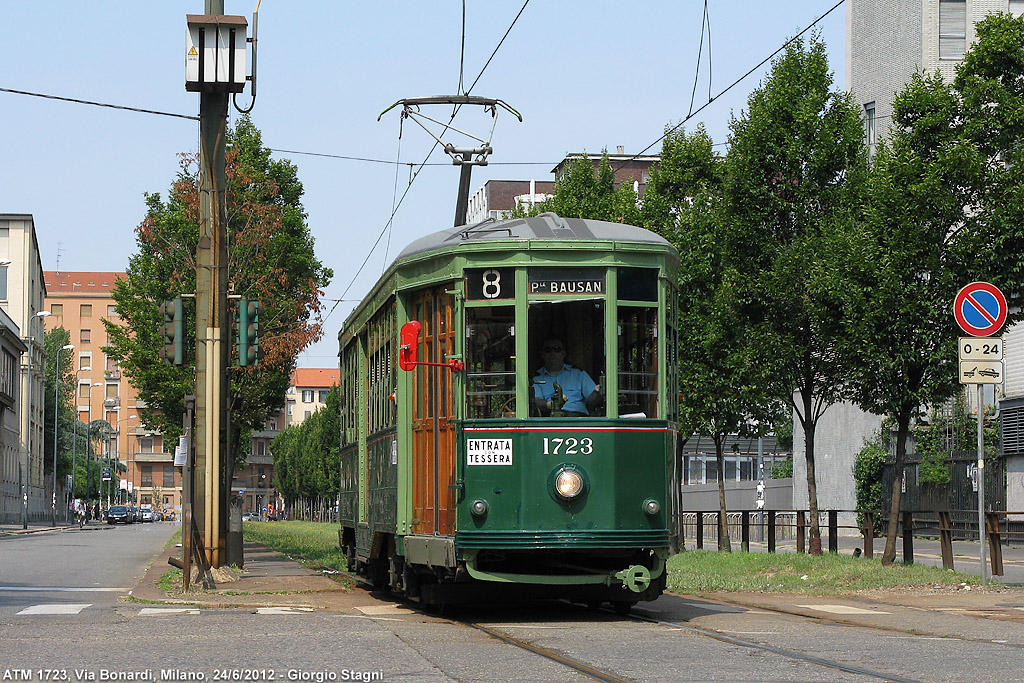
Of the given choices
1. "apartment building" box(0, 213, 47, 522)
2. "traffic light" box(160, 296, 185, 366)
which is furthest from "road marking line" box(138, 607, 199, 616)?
"apartment building" box(0, 213, 47, 522)

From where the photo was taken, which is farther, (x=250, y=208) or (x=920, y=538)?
(x=920, y=538)

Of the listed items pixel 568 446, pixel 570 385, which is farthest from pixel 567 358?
pixel 568 446

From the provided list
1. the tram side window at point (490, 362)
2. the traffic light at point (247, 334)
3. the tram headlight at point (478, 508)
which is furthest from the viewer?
the traffic light at point (247, 334)

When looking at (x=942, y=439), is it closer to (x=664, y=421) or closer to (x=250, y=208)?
(x=250, y=208)

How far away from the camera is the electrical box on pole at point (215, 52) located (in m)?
17.9

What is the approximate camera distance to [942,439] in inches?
1667

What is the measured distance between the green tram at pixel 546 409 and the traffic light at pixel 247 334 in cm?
575

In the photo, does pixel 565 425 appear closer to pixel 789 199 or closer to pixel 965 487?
pixel 789 199

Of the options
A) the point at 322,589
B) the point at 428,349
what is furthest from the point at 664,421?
the point at 322,589

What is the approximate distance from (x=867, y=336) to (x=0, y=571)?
591 inches

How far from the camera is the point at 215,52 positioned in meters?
17.9

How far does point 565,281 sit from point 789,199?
11.3 meters

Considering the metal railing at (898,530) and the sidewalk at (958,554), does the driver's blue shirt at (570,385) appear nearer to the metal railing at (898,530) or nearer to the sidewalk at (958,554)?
the metal railing at (898,530)

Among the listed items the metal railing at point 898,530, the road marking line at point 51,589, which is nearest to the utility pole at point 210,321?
the road marking line at point 51,589
